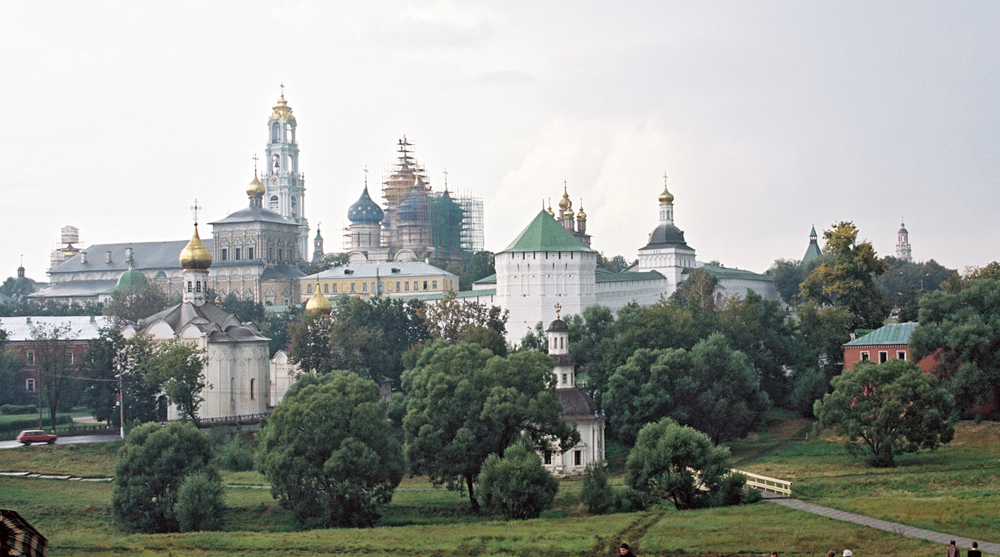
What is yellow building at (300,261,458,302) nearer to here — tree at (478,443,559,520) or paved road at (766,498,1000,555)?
tree at (478,443,559,520)

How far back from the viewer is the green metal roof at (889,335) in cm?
4084

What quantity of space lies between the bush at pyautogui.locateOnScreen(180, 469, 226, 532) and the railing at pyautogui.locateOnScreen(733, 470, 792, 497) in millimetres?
12512

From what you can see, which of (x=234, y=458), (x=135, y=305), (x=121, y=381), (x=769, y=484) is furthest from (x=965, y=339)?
(x=135, y=305)

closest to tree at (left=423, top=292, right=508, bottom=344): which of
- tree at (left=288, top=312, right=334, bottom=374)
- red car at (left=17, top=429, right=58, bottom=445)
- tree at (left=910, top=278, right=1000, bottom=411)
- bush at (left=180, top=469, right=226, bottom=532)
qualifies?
tree at (left=288, top=312, right=334, bottom=374)

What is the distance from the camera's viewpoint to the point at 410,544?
2316 cm

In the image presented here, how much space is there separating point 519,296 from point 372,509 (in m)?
31.3

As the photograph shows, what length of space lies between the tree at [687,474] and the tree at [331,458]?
6.33 meters

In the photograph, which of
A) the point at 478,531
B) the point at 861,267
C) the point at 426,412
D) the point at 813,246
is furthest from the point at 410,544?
the point at 813,246

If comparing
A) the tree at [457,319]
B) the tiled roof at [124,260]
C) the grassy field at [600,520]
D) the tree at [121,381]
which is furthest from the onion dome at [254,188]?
the grassy field at [600,520]

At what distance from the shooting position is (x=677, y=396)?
1529 inches

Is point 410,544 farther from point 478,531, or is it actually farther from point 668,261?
point 668,261

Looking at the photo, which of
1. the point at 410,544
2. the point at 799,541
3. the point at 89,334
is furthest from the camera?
the point at 89,334

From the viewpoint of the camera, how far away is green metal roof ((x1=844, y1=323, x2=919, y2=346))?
40844mm

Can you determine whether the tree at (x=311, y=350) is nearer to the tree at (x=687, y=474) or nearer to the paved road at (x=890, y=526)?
the tree at (x=687, y=474)
